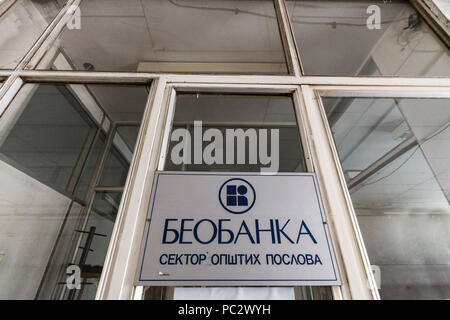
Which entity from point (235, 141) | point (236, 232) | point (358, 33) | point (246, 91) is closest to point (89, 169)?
point (235, 141)

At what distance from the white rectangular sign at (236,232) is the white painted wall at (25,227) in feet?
3.06

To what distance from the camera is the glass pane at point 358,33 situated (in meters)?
1.43

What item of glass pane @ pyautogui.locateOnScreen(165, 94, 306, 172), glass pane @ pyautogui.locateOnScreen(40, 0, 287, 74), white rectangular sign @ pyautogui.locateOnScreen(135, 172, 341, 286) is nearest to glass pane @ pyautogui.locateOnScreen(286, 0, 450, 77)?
glass pane @ pyautogui.locateOnScreen(40, 0, 287, 74)

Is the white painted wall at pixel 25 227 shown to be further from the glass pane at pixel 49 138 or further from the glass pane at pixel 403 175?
the glass pane at pixel 403 175

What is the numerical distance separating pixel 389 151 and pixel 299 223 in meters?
1.42

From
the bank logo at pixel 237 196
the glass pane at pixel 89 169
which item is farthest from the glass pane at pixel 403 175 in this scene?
the glass pane at pixel 89 169

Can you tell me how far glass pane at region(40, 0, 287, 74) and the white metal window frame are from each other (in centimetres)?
36

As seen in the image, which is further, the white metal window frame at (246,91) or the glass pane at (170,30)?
the glass pane at (170,30)

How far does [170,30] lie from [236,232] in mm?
1714

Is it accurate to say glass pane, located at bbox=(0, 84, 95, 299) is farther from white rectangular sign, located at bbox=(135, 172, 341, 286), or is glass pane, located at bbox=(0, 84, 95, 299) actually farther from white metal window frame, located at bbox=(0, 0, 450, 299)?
white rectangular sign, located at bbox=(135, 172, 341, 286)

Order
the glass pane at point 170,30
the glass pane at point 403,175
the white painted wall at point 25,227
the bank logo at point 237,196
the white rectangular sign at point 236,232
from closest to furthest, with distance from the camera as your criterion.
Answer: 1. the white rectangular sign at point 236,232
2. the bank logo at point 237,196
3. the glass pane at point 403,175
4. the white painted wall at point 25,227
5. the glass pane at point 170,30

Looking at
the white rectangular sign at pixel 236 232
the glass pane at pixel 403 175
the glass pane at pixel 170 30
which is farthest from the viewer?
the glass pane at pixel 170 30

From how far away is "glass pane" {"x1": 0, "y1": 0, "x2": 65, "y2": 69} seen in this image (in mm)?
1312
